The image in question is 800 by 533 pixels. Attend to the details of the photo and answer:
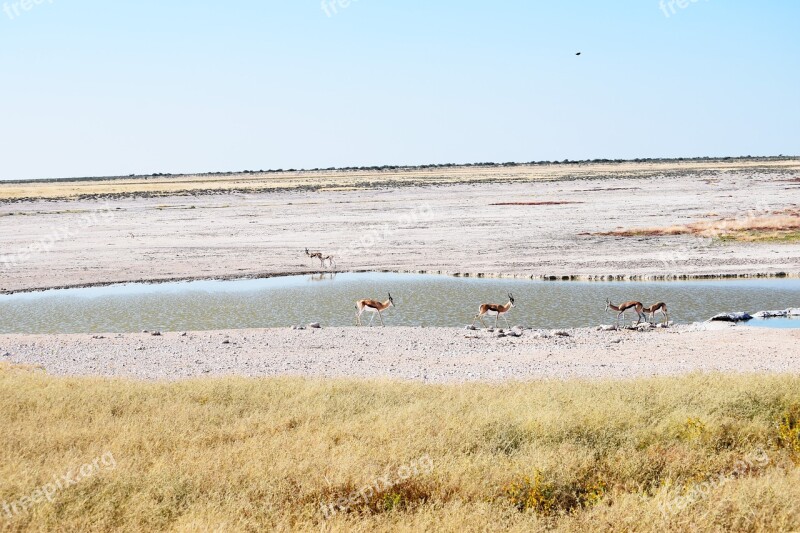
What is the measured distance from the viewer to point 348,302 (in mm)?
28953

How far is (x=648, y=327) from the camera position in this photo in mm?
22672

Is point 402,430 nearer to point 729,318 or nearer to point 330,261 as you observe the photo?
point 729,318

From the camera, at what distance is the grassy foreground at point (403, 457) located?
8109 millimetres

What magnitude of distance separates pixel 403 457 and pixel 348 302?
1937cm

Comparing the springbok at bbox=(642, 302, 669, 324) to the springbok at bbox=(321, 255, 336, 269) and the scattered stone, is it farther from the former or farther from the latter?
the springbok at bbox=(321, 255, 336, 269)

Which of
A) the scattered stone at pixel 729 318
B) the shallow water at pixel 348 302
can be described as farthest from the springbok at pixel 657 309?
the scattered stone at pixel 729 318

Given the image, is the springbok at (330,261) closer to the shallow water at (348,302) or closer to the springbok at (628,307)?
the shallow water at (348,302)

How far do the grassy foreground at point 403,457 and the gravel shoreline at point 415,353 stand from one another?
11.4 ft

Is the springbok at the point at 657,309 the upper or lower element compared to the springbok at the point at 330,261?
upper

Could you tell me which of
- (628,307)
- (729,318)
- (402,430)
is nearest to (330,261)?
(628,307)

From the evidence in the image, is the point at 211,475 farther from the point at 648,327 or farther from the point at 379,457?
the point at 648,327

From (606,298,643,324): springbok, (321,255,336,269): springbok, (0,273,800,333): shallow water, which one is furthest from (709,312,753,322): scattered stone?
(321,255,336,269): springbok

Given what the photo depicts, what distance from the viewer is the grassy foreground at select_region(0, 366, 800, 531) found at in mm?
8109

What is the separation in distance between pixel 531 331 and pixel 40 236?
135ft
